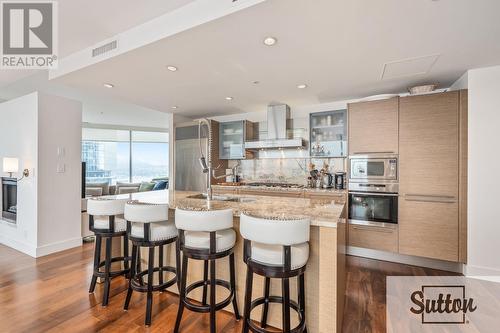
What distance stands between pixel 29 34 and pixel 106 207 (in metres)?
1.98

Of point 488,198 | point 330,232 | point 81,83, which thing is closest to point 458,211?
point 488,198

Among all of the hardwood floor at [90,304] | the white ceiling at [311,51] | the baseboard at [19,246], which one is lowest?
the hardwood floor at [90,304]

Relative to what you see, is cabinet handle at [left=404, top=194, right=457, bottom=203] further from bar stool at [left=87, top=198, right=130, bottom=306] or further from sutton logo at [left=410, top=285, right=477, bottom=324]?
bar stool at [left=87, top=198, right=130, bottom=306]

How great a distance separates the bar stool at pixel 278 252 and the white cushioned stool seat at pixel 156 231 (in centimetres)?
78

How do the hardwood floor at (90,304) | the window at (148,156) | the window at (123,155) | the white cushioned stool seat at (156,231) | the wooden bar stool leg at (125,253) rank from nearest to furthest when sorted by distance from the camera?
1. the hardwood floor at (90,304)
2. the white cushioned stool seat at (156,231)
3. the wooden bar stool leg at (125,253)
4. the window at (123,155)
5. the window at (148,156)

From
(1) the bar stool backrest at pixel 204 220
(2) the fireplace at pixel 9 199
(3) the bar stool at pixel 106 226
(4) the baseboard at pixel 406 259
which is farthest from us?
(2) the fireplace at pixel 9 199

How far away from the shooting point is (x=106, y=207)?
2.10 metres

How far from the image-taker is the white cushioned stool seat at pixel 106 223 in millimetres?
2186

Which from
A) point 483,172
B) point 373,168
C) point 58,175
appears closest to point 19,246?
point 58,175

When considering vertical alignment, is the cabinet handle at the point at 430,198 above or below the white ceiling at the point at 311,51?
below

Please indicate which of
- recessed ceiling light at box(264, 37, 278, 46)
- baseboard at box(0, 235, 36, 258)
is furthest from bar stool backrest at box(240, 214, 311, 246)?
baseboard at box(0, 235, 36, 258)

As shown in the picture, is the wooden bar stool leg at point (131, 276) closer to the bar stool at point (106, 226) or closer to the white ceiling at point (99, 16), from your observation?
the bar stool at point (106, 226)

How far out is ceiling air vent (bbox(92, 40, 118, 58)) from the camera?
2287 mm

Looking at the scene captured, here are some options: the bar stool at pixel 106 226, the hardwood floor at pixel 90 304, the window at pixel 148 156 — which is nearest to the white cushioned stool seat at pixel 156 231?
the bar stool at pixel 106 226
